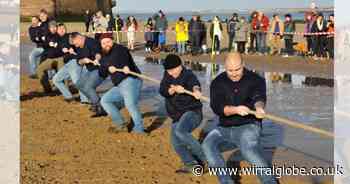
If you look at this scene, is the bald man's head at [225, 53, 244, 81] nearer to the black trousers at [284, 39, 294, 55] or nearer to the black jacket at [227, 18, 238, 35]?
the black trousers at [284, 39, 294, 55]

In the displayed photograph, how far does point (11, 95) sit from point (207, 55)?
14.1m

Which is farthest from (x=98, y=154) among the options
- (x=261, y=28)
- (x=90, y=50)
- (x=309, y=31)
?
(x=261, y=28)

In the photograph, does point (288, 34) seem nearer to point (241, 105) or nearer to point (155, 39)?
point (155, 39)

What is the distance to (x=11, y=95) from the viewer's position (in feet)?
53.4

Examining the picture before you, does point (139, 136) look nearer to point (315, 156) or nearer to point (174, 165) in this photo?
point (174, 165)

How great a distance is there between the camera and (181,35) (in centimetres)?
2959

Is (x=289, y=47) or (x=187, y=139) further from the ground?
(x=289, y=47)

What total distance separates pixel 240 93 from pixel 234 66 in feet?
1.01

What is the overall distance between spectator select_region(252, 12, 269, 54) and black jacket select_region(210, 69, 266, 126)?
2001cm

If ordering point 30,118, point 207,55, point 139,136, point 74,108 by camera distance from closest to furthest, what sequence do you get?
point 139,136
point 30,118
point 74,108
point 207,55

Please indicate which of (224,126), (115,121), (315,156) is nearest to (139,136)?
(115,121)

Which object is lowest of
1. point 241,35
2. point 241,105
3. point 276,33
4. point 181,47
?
point 181,47

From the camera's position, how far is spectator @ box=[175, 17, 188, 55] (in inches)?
1149

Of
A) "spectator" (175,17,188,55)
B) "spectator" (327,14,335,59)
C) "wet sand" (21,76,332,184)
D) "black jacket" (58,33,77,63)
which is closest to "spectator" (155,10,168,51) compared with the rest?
"spectator" (175,17,188,55)
